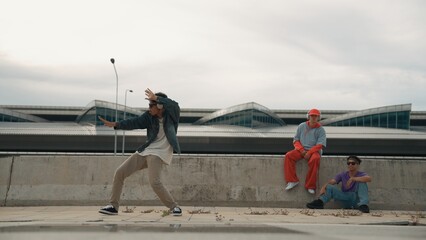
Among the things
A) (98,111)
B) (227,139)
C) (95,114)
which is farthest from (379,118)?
(95,114)

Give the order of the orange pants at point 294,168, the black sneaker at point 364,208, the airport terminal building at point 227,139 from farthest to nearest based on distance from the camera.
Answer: the airport terminal building at point 227,139 → the orange pants at point 294,168 → the black sneaker at point 364,208

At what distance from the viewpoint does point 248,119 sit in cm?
5731

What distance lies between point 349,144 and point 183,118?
31049 millimetres

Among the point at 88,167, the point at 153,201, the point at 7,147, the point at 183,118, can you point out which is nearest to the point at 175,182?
the point at 153,201

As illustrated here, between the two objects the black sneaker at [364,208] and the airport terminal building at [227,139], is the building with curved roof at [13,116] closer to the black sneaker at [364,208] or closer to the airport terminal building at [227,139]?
the airport terminal building at [227,139]

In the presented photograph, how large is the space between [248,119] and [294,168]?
5071 centimetres

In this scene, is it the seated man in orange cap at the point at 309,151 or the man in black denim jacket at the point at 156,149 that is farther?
the seated man in orange cap at the point at 309,151

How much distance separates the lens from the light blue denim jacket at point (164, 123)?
5164 mm

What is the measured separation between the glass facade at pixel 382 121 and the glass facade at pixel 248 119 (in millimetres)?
9912

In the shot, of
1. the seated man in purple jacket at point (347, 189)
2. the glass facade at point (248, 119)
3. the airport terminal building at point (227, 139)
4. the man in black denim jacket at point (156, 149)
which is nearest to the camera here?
the man in black denim jacket at point (156, 149)

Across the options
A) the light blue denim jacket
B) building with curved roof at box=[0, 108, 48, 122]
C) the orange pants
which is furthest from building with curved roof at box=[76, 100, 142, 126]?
the light blue denim jacket

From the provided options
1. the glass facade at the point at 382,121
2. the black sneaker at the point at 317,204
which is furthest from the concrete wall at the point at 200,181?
the glass facade at the point at 382,121

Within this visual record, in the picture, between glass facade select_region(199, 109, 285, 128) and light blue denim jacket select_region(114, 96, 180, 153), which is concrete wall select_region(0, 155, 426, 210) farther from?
glass facade select_region(199, 109, 285, 128)

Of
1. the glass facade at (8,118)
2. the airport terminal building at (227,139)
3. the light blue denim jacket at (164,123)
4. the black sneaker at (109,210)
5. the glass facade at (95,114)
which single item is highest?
the glass facade at (95,114)
